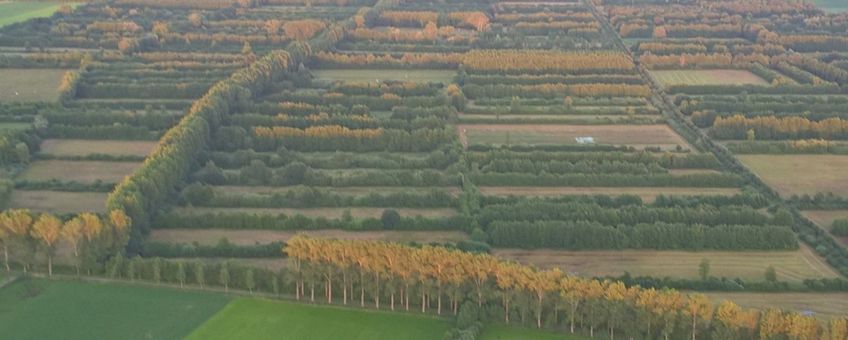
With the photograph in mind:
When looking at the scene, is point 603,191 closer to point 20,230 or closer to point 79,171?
point 20,230

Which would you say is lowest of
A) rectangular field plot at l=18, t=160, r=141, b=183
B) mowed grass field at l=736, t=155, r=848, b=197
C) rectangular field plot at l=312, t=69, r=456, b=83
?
rectangular field plot at l=18, t=160, r=141, b=183

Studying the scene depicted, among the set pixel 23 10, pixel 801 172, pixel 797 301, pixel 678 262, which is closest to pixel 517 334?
pixel 678 262

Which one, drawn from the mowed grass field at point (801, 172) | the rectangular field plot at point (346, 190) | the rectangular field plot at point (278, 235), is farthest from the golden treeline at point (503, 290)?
the mowed grass field at point (801, 172)

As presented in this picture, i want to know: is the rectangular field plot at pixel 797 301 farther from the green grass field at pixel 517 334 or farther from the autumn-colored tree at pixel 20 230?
the autumn-colored tree at pixel 20 230

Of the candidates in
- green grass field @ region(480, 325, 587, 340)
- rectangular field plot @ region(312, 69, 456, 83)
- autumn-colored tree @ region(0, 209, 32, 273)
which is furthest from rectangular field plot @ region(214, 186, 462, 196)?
rectangular field plot @ region(312, 69, 456, 83)

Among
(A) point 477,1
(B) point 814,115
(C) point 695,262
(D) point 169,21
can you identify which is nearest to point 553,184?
(C) point 695,262

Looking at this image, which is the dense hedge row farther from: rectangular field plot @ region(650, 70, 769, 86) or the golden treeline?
rectangular field plot @ region(650, 70, 769, 86)

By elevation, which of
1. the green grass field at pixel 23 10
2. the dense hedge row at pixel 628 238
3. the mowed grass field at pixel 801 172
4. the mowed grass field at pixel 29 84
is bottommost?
the dense hedge row at pixel 628 238
